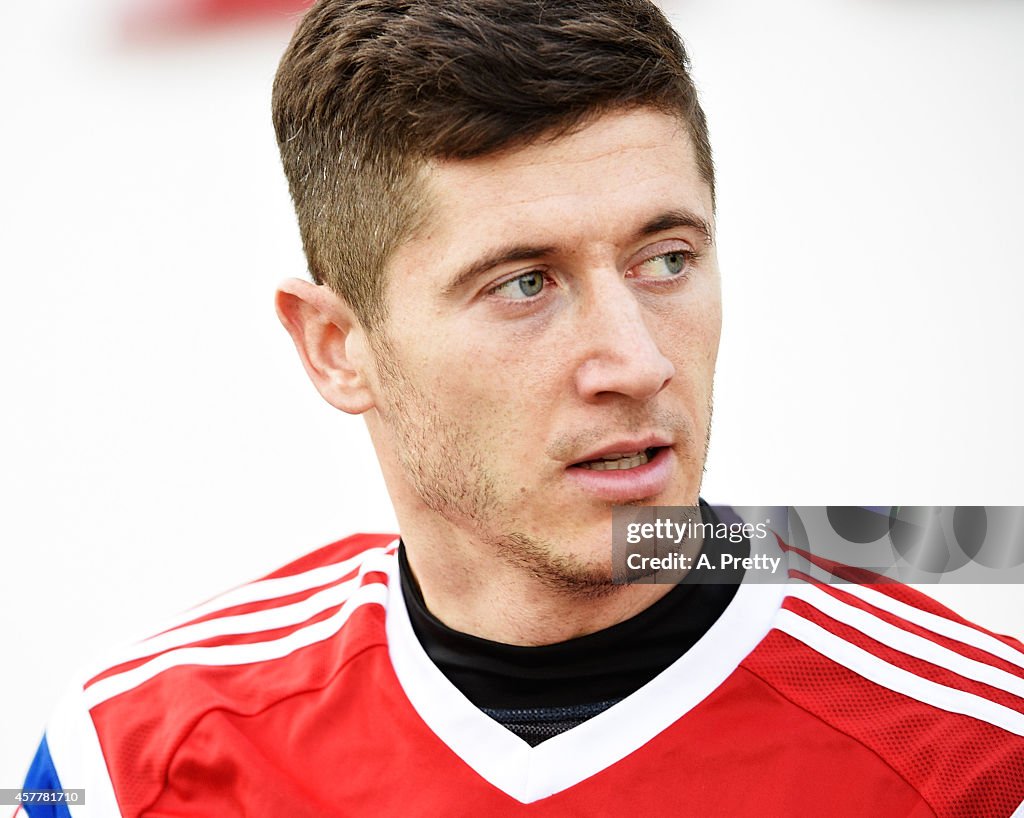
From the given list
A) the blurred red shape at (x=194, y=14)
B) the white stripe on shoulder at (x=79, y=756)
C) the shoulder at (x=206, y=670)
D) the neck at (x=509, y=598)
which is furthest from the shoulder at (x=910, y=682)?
the blurred red shape at (x=194, y=14)

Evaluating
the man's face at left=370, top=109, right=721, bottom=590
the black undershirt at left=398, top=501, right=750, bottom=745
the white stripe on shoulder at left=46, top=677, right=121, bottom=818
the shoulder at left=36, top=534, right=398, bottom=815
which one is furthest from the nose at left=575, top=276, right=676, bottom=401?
the white stripe on shoulder at left=46, top=677, right=121, bottom=818

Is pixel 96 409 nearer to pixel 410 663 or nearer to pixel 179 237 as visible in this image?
pixel 179 237

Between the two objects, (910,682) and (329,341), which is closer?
(910,682)

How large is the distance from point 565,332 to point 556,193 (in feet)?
0.41

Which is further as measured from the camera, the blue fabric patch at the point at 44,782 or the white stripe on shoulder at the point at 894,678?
the blue fabric patch at the point at 44,782

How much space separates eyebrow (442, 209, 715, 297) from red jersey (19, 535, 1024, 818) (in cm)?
39

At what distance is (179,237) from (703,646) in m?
2.61

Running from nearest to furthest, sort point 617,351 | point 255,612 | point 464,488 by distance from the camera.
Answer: point 617,351 → point 464,488 → point 255,612

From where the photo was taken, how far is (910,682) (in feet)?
3.77

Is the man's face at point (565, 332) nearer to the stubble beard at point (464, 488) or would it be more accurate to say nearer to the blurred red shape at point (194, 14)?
the stubble beard at point (464, 488)

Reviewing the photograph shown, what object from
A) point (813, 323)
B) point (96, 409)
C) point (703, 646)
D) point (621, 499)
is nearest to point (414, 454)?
point (621, 499)

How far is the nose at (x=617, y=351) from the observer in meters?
1.05

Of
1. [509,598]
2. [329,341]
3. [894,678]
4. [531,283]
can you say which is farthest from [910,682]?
[329,341]

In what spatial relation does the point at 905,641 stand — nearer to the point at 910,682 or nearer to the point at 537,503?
the point at 910,682
